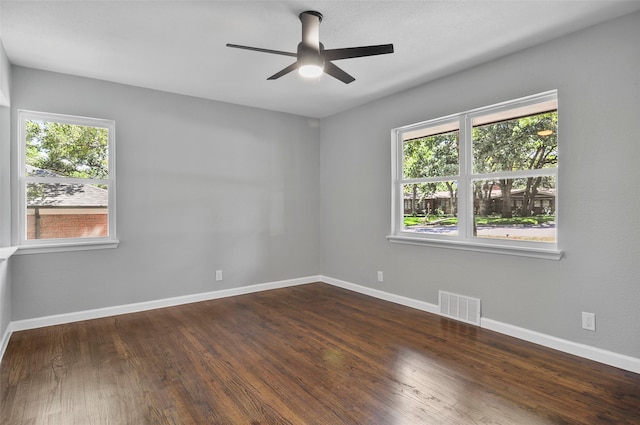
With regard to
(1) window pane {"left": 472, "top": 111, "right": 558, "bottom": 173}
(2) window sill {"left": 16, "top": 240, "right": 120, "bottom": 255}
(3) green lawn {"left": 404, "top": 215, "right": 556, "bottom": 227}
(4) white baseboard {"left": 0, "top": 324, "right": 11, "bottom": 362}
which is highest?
(1) window pane {"left": 472, "top": 111, "right": 558, "bottom": 173}

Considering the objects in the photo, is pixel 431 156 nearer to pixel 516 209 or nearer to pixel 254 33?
pixel 516 209

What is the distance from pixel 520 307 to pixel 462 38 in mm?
2471

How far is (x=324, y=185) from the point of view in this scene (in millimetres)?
5633

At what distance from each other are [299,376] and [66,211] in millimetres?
3122

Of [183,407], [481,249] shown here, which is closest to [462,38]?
[481,249]

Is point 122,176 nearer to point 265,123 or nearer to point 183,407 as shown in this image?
point 265,123

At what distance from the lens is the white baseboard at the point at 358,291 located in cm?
270

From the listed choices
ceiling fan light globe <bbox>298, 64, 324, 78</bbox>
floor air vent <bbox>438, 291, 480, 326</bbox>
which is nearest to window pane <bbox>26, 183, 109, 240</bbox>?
ceiling fan light globe <bbox>298, 64, 324, 78</bbox>

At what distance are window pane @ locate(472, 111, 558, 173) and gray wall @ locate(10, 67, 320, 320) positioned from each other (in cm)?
271

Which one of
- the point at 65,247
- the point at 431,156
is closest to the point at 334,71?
the point at 431,156

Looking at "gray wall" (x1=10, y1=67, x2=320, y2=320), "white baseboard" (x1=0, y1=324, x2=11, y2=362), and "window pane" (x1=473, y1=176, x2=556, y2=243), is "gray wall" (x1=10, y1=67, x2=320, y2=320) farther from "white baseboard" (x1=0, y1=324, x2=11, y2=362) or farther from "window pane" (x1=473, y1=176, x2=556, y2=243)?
"window pane" (x1=473, y1=176, x2=556, y2=243)

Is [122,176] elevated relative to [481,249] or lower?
elevated

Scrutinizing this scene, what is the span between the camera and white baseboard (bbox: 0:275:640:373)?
270 centimetres

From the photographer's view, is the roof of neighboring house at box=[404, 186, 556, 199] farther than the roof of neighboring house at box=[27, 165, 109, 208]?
No
